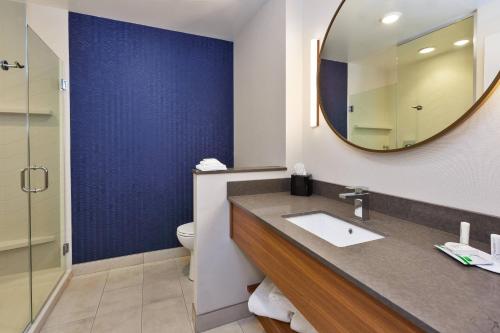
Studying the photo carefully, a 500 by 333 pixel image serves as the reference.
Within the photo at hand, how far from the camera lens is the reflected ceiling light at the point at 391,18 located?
1.16 metres

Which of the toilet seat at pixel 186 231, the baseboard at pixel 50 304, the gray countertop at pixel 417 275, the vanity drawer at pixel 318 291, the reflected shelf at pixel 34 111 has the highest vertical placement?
the reflected shelf at pixel 34 111

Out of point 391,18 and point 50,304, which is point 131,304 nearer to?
point 50,304

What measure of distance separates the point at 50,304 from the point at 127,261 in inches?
26.9

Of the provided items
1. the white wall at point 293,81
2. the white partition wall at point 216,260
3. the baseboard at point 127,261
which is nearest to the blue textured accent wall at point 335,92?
the white wall at point 293,81

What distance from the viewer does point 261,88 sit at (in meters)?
2.12

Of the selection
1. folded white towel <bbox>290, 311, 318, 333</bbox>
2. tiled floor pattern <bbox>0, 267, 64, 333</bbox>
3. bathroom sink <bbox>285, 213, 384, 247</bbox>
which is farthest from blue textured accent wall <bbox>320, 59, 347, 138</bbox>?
tiled floor pattern <bbox>0, 267, 64, 333</bbox>

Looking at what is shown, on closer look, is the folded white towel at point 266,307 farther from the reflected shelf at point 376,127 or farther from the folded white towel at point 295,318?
the reflected shelf at point 376,127

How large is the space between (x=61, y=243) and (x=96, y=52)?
68.7 inches

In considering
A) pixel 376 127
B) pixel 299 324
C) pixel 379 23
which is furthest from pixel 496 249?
pixel 379 23

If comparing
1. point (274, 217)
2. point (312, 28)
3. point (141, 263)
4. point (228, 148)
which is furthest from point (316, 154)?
point (141, 263)

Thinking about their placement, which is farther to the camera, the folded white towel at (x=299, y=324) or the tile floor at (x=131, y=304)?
the tile floor at (x=131, y=304)

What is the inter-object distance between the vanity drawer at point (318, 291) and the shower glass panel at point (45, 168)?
166 cm

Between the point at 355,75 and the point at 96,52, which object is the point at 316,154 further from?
the point at 96,52

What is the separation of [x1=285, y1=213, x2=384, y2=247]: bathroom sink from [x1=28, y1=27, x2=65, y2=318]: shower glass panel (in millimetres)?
1857
